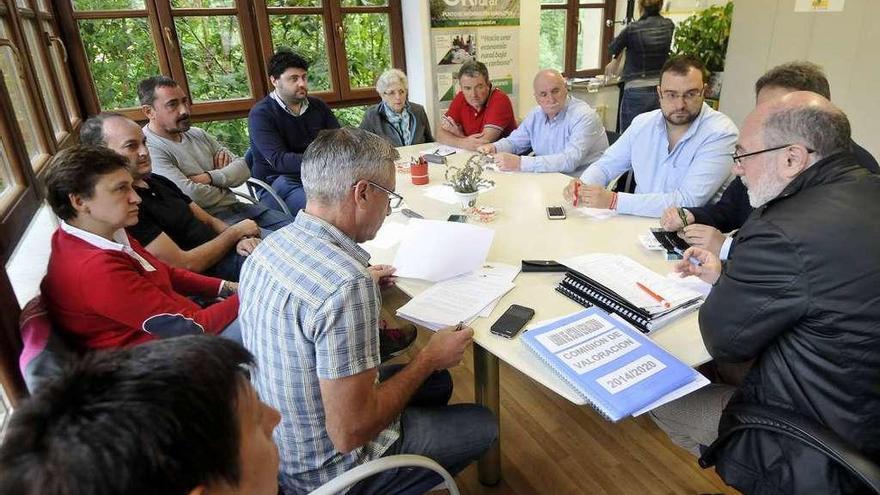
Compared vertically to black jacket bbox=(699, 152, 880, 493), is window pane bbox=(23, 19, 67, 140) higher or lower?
higher

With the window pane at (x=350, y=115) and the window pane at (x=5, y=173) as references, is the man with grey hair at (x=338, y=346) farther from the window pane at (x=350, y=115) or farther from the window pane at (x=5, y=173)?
the window pane at (x=350, y=115)

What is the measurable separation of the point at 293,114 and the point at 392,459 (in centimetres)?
281

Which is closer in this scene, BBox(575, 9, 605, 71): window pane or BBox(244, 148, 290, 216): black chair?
BBox(244, 148, 290, 216): black chair

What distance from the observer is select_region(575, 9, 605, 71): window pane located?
512 centimetres

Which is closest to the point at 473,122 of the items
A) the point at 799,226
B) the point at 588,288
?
the point at 588,288

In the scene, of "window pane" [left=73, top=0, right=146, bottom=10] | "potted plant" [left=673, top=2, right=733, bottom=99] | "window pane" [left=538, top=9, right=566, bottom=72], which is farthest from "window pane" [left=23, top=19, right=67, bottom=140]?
"potted plant" [left=673, top=2, right=733, bottom=99]

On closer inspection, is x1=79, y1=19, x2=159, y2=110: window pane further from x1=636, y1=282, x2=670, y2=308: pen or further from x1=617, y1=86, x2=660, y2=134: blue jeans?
x1=617, y1=86, x2=660, y2=134: blue jeans

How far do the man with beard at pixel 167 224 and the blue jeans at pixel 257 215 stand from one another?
323 millimetres

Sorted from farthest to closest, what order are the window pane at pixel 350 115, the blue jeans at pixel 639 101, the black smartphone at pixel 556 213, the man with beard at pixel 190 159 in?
the blue jeans at pixel 639 101 → the window pane at pixel 350 115 → the man with beard at pixel 190 159 → the black smartphone at pixel 556 213

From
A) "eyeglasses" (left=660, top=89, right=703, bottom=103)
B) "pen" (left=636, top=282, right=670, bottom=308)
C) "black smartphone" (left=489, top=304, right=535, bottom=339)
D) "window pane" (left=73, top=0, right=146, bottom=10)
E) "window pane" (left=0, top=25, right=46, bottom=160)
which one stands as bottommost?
"black smartphone" (left=489, top=304, right=535, bottom=339)

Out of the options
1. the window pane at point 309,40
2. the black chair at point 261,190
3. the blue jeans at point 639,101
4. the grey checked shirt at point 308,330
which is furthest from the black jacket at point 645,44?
the grey checked shirt at point 308,330

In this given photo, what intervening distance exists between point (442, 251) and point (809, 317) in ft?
3.34

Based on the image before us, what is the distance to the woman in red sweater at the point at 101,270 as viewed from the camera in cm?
130

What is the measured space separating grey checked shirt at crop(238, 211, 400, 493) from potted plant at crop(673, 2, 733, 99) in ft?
14.7
